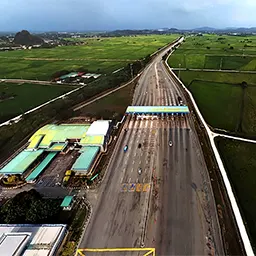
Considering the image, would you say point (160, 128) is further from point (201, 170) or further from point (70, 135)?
point (70, 135)

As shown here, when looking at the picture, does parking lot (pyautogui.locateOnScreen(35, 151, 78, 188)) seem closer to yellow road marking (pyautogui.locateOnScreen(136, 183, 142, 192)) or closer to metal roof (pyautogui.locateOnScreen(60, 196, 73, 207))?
metal roof (pyautogui.locateOnScreen(60, 196, 73, 207))

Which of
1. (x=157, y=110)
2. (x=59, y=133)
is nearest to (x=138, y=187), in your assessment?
(x=59, y=133)

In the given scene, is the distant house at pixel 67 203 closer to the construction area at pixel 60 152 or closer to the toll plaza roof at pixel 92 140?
the construction area at pixel 60 152

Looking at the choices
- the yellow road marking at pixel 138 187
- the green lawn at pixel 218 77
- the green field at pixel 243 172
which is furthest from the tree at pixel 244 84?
the yellow road marking at pixel 138 187

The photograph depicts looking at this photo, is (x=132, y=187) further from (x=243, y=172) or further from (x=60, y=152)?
(x=243, y=172)

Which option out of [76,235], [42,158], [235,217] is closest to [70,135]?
[42,158]

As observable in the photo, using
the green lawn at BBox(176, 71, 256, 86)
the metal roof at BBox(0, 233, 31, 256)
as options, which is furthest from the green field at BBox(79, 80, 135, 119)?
the metal roof at BBox(0, 233, 31, 256)
